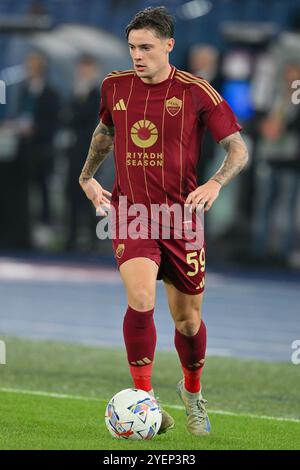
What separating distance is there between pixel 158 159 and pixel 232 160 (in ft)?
1.33

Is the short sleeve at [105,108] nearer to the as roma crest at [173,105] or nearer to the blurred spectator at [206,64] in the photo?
the as roma crest at [173,105]

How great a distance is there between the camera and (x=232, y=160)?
7.23 metres

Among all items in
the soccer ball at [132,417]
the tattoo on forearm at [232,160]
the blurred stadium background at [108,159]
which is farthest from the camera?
the blurred stadium background at [108,159]

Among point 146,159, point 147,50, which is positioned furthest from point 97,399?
point 147,50

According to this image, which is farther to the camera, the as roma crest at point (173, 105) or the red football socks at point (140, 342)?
the as roma crest at point (173, 105)

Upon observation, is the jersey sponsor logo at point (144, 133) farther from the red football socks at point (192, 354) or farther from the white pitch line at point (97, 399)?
the white pitch line at point (97, 399)

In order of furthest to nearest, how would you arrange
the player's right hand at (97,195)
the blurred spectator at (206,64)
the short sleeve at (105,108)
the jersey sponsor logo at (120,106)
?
1. the blurred spectator at (206,64)
2. the player's right hand at (97,195)
3. the short sleeve at (105,108)
4. the jersey sponsor logo at (120,106)

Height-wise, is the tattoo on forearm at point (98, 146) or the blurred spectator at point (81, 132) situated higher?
the tattoo on forearm at point (98, 146)

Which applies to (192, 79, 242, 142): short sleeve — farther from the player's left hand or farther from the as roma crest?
the player's left hand

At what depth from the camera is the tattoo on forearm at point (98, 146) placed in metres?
7.66

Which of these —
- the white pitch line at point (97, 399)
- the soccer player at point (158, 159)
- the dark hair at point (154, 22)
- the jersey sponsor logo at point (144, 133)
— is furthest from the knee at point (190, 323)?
the dark hair at point (154, 22)

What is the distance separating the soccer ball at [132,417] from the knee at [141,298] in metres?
0.47

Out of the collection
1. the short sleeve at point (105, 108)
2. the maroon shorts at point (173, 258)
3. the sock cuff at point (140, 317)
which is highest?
the short sleeve at point (105, 108)
